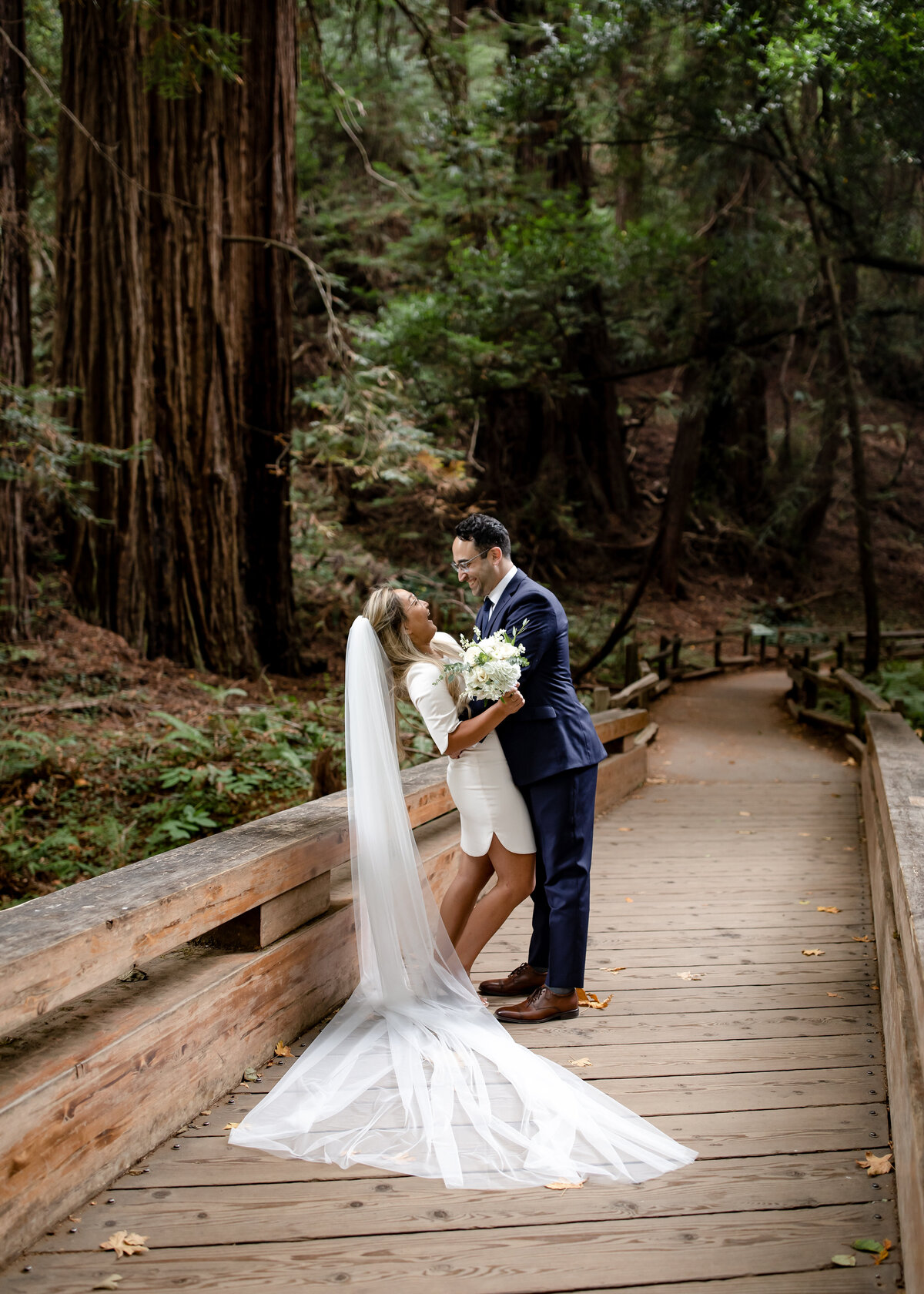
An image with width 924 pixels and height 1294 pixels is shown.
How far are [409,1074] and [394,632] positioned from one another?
165 cm

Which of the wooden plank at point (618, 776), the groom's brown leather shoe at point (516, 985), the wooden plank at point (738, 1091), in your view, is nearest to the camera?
the wooden plank at point (738, 1091)

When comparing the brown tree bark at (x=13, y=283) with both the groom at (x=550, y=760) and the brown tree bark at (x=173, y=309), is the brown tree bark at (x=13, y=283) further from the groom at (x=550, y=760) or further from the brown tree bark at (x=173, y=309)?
the groom at (x=550, y=760)

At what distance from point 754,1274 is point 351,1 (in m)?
14.7

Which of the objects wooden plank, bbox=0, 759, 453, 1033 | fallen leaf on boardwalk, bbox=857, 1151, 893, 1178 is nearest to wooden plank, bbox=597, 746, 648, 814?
wooden plank, bbox=0, 759, 453, 1033

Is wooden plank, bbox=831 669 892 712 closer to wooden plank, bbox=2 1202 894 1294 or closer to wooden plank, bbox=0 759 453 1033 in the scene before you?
wooden plank, bbox=0 759 453 1033

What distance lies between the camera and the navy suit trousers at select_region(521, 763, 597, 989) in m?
4.20

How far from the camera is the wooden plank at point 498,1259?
2475mm

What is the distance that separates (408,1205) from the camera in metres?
2.81

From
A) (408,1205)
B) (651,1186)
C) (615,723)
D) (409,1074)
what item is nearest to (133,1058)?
(408,1205)

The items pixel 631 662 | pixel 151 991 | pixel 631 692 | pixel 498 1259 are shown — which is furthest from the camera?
pixel 631 662

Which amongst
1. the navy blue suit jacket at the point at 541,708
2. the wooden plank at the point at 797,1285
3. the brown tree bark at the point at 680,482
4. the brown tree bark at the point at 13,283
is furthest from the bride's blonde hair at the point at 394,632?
the brown tree bark at the point at 680,482

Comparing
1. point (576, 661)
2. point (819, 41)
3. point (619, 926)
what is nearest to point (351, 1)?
point (819, 41)

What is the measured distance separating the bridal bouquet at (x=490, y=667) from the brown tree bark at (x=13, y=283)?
636 centimetres

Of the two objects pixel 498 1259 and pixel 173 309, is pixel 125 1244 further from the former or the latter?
pixel 173 309
